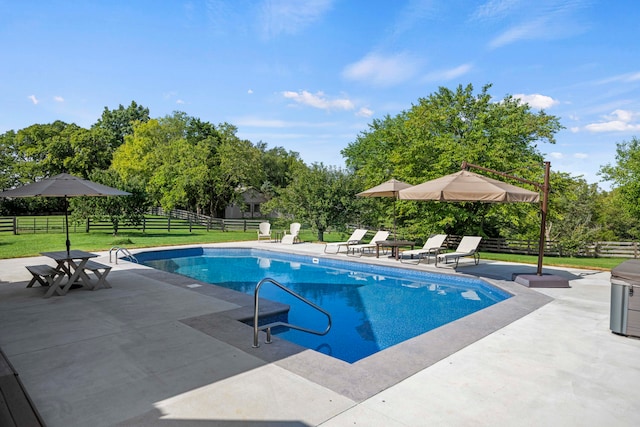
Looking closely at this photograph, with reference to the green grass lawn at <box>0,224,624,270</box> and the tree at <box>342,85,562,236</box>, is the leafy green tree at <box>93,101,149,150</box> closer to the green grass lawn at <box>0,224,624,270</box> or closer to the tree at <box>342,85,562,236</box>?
the green grass lawn at <box>0,224,624,270</box>

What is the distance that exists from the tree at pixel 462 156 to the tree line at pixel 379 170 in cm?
5

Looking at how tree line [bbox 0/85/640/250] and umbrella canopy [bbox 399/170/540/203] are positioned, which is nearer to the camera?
umbrella canopy [bbox 399/170/540/203]

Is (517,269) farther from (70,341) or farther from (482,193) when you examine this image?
(70,341)

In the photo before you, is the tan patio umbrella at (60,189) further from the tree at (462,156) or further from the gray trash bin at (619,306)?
the tree at (462,156)

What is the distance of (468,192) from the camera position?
7918 mm

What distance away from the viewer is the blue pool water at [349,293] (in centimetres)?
639

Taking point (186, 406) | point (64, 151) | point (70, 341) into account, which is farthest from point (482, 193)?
point (64, 151)

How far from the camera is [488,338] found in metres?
5.20

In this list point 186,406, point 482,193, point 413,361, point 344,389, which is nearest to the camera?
point 186,406

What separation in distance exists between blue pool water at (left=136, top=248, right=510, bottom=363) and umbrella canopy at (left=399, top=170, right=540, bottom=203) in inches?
86.7

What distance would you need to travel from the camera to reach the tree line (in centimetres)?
1719

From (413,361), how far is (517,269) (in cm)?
828

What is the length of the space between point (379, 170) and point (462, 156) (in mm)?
5517

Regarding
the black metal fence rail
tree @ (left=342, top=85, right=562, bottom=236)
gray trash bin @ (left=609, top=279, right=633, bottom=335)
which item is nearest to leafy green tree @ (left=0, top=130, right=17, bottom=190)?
the black metal fence rail
